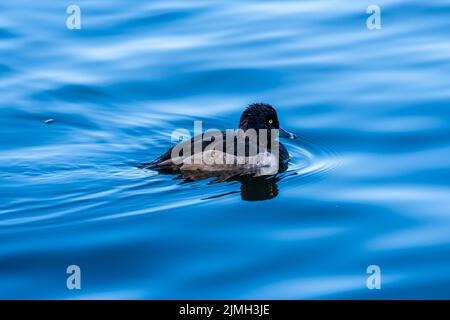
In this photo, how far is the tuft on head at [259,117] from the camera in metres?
12.7

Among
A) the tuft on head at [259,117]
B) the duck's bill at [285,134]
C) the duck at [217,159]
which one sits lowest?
the duck at [217,159]

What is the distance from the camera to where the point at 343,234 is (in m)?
9.90

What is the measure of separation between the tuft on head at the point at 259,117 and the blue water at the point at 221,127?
56 centimetres

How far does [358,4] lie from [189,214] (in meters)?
8.57

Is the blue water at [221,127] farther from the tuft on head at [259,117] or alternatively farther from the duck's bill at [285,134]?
the tuft on head at [259,117]

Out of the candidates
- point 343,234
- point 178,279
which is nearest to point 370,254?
point 343,234

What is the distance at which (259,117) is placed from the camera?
12688mm

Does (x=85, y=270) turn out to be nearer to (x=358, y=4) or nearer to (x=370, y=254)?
(x=370, y=254)

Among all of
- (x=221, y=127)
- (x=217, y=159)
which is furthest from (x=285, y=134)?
(x=217, y=159)

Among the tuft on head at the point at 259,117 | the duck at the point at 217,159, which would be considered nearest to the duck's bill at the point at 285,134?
the tuft on head at the point at 259,117

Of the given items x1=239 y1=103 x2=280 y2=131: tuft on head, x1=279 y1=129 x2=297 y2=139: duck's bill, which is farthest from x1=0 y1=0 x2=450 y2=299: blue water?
x1=239 y1=103 x2=280 y2=131: tuft on head

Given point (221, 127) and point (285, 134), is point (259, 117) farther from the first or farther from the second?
point (221, 127)

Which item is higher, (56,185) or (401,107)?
(401,107)

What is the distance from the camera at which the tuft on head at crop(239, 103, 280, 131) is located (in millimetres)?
12680
